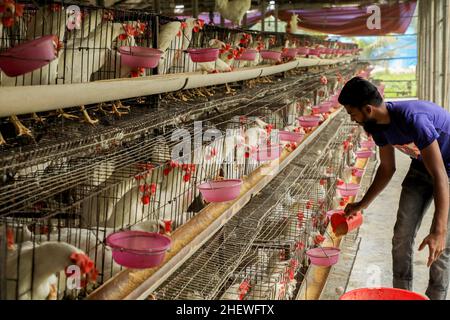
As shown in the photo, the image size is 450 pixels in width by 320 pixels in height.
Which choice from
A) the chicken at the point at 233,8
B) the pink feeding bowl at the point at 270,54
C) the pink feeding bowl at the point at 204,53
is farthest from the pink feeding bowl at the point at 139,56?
the chicken at the point at 233,8

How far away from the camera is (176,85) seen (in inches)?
102

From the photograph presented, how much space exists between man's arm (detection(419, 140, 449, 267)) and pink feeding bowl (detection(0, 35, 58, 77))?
1.62 metres

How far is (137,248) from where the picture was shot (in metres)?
1.65

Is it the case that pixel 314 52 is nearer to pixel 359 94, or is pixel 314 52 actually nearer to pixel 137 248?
pixel 359 94

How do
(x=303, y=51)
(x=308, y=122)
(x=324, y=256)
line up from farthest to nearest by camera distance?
(x=303, y=51)
(x=308, y=122)
(x=324, y=256)

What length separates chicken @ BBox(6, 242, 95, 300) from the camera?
1.45 metres

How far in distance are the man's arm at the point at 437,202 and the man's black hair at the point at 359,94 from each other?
31 cm

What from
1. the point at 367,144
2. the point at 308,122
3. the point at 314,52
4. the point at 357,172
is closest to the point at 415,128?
the point at 308,122

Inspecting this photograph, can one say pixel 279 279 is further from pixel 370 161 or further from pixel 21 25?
pixel 370 161

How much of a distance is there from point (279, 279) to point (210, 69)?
123 centimetres

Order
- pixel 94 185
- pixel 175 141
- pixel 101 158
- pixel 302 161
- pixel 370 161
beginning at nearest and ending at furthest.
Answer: pixel 94 185 → pixel 101 158 → pixel 175 141 → pixel 302 161 → pixel 370 161

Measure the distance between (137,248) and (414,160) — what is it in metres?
1.82
